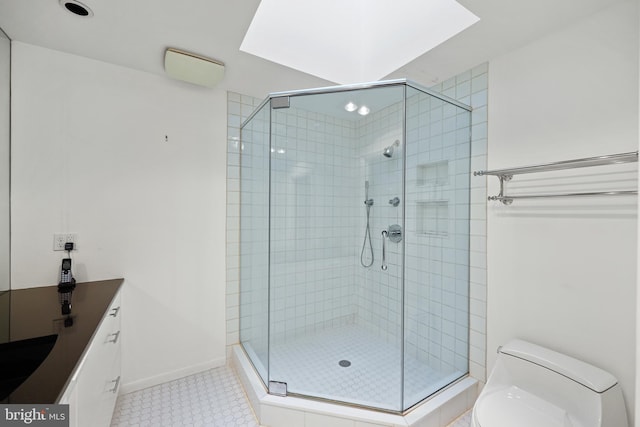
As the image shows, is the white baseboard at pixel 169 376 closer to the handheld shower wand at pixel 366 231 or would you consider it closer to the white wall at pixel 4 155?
the white wall at pixel 4 155

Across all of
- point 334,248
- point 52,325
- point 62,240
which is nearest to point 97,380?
point 52,325

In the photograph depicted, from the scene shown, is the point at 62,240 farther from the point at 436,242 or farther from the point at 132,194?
the point at 436,242

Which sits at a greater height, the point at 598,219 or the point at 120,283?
the point at 598,219

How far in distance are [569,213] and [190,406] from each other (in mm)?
2701

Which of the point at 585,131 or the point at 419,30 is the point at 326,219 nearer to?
the point at 419,30

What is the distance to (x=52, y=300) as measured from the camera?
154cm

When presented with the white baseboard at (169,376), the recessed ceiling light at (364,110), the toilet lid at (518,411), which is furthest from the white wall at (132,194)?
the toilet lid at (518,411)

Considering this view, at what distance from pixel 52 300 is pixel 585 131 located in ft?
10.2

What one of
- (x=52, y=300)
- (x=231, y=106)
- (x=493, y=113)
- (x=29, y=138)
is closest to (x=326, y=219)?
(x=231, y=106)

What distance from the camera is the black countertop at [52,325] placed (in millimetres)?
788

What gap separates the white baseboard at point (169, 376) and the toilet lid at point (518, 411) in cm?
200

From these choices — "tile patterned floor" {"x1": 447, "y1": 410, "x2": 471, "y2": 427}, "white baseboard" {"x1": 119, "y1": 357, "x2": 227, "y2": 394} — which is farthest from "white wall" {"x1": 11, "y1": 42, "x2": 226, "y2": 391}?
"tile patterned floor" {"x1": 447, "y1": 410, "x2": 471, "y2": 427}
